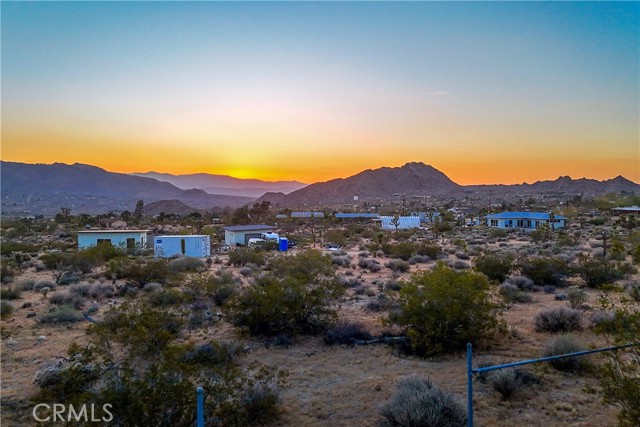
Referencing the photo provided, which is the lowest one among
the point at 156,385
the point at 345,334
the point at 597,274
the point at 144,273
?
the point at 345,334

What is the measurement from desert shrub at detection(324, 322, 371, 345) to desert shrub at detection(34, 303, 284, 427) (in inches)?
110

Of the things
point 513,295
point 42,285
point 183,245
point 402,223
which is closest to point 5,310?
point 42,285

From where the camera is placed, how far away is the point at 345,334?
12.6 m

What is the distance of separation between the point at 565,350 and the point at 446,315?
2.64m

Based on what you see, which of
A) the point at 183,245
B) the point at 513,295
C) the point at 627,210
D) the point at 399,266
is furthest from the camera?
the point at 627,210

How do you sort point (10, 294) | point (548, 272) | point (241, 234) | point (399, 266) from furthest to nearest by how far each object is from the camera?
point (241, 234) → point (399, 266) → point (548, 272) → point (10, 294)

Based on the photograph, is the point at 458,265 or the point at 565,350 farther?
the point at 458,265

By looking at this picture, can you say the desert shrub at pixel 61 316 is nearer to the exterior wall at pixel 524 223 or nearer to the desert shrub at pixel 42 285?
the desert shrub at pixel 42 285

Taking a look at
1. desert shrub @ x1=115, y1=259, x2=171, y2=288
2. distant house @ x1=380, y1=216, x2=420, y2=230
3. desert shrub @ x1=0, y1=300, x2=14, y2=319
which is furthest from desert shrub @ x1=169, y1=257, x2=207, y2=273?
distant house @ x1=380, y1=216, x2=420, y2=230

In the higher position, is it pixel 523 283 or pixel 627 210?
pixel 627 210

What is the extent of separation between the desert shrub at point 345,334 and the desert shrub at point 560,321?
16.9 feet

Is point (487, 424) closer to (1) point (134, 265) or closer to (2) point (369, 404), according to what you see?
(2) point (369, 404)

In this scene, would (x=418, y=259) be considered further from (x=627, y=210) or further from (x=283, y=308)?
(x=627, y=210)

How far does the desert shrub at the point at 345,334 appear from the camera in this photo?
Answer: 1241 centimetres
